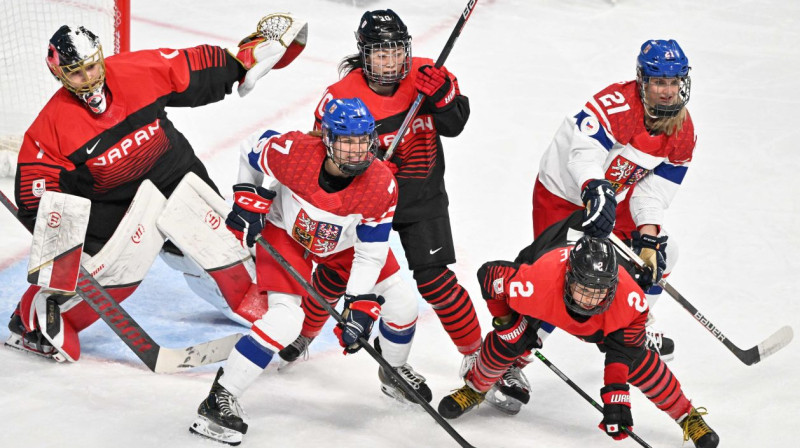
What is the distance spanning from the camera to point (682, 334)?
4.40 meters

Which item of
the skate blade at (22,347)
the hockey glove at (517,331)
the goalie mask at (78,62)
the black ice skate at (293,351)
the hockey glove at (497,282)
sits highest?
the goalie mask at (78,62)

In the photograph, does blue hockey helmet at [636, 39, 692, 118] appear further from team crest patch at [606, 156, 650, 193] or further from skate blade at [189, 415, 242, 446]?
skate blade at [189, 415, 242, 446]

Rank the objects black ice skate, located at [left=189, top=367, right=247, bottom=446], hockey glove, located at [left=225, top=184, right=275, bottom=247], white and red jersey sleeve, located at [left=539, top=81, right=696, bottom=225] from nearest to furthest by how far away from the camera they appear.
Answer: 1. black ice skate, located at [left=189, top=367, right=247, bottom=446]
2. hockey glove, located at [left=225, top=184, right=275, bottom=247]
3. white and red jersey sleeve, located at [left=539, top=81, right=696, bottom=225]

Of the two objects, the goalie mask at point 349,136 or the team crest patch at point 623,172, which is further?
the team crest patch at point 623,172

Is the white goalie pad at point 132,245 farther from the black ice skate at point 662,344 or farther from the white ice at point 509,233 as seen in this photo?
the black ice skate at point 662,344

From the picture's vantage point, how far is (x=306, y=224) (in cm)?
338

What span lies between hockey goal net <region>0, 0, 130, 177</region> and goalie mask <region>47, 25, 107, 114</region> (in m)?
1.71

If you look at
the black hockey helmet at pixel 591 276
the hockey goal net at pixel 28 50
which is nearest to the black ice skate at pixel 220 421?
the black hockey helmet at pixel 591 276

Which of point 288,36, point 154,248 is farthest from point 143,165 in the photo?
point 288,36

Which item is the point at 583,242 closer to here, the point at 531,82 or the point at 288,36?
the point at 288,36

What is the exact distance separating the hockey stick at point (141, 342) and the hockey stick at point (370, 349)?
1.71 ft

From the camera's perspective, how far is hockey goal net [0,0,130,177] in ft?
17.6

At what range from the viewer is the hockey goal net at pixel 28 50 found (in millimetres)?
5379

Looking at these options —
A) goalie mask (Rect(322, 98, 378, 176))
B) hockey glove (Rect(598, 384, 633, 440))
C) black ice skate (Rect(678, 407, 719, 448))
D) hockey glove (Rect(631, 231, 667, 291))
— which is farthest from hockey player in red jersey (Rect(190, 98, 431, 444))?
black ice skate (Rect(678, 407, 719, 448))
